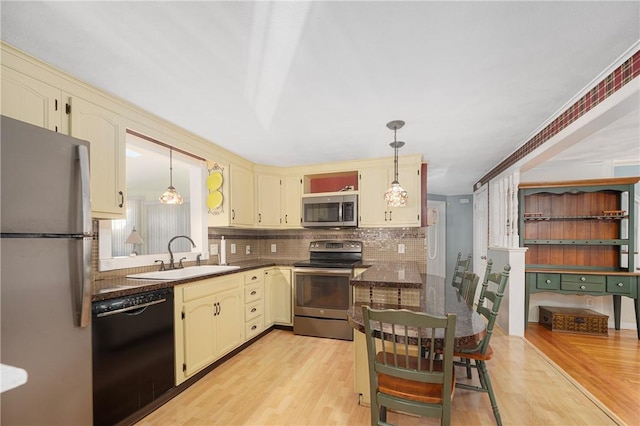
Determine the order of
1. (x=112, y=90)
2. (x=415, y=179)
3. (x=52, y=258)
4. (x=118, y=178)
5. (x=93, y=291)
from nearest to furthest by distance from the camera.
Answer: (x=52, y=258) → (x=93, y=291) → (x=112, y=90) → (x=118, y=178) → (x=415, y=179)

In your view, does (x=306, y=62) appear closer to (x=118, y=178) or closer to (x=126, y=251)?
(x=118, y=178)

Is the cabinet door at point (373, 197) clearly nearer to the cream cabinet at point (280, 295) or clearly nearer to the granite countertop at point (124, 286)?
the cream cabinet at point (280, 295)

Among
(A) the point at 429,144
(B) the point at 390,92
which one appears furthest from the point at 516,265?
(B) the point at 390,92

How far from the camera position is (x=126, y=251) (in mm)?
2736

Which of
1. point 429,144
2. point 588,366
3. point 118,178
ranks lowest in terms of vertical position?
point 588,366

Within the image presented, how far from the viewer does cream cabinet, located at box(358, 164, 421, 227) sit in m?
3.60

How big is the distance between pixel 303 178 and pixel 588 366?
3.69 metres

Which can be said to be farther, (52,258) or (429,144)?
(429,144)

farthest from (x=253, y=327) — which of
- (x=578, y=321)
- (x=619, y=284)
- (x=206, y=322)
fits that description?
(x=619, y=284)

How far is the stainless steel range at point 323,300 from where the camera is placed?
3414mm

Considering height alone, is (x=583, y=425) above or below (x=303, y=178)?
below

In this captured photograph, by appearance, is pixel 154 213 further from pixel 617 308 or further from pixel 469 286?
pixel 617 308

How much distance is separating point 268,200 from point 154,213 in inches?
56.6

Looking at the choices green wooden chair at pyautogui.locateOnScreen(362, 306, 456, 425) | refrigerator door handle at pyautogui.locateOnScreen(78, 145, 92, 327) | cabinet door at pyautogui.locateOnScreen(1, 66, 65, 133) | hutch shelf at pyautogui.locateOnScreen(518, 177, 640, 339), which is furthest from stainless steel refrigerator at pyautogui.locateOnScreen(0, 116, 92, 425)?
hutch shelf at pyautogui.locateOnScreen(518, 177, 640, 339)
